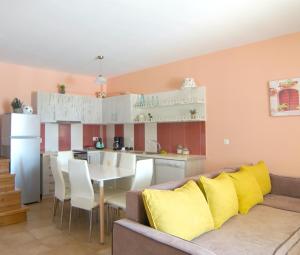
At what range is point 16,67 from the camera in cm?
502

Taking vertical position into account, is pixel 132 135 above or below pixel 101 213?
above

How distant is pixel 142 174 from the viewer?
3.29 meters

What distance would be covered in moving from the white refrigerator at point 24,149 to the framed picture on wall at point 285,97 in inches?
155

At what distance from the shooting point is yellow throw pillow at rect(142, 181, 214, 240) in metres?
1.79

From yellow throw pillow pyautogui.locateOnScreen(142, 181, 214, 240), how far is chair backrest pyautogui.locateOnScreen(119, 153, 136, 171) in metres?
1.80

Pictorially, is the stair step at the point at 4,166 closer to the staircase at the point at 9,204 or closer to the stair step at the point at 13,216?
the staircase at the point at 9,204

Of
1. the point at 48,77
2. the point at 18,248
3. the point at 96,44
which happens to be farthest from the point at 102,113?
the point at 18,248

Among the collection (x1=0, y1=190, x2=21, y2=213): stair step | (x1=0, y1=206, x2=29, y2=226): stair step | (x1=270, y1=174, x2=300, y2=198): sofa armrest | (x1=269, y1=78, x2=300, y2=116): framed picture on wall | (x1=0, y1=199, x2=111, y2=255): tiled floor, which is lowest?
(x1=0, y1=199, x2=111, y2=255): tiled floor

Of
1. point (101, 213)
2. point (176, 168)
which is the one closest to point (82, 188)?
point (101, 213)

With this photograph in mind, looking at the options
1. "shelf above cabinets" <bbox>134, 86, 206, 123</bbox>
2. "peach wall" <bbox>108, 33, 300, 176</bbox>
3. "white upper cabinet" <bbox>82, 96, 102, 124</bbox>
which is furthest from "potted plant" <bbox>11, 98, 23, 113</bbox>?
"peach wall" <bbox>108, 33, 300, 176</bbox>

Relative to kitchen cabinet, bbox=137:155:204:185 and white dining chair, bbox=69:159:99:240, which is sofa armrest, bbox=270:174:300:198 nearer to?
kitchen cabinet, bbox=137:155:204:185

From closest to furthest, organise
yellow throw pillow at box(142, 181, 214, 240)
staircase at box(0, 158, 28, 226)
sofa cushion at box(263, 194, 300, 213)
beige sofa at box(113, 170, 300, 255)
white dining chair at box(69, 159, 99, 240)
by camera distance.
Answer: beige sofa at box(113, 170, 300, 255) < yellow throw pillow at box(142, 181, 214, 240) < sofa cushion at box(263, 194, 300, 213) < white dining chair at box(69, 159, 99, 240) < staircase at box(0, 158, 28, 226)

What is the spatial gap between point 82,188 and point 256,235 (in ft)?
6.61

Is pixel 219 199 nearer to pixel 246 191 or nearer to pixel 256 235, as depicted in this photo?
pixel 256 235
